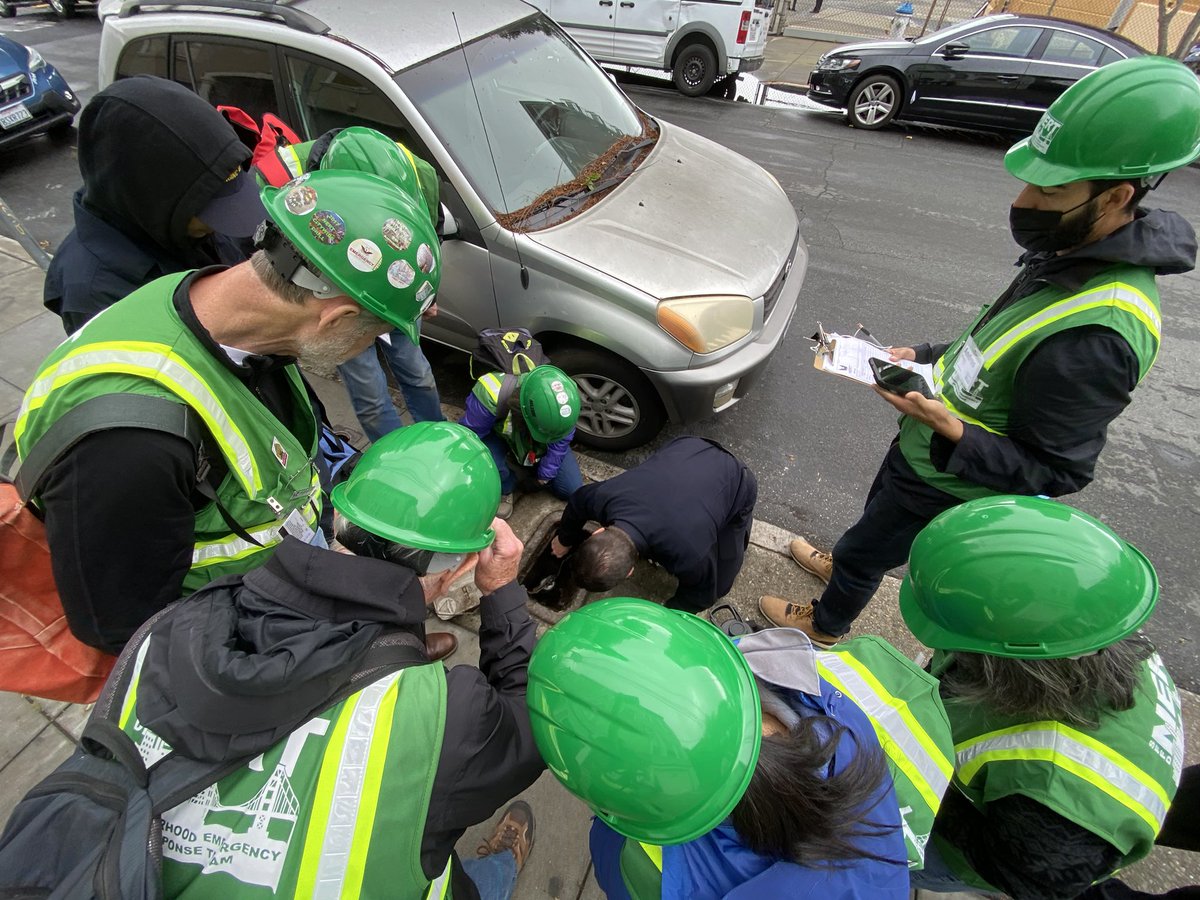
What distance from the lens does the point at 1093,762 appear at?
126cm

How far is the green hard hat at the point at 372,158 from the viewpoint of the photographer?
2.53 meters

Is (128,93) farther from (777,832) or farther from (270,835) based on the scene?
(777,832)

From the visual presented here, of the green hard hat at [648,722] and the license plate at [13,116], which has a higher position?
the green hard hat at [648,722]

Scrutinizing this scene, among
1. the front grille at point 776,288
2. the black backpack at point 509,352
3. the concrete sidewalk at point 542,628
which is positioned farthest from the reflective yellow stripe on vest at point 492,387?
the front grille at point 776,288

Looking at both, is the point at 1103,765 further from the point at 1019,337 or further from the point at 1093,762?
the point at 1019,337

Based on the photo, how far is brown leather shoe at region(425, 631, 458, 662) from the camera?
101 inches

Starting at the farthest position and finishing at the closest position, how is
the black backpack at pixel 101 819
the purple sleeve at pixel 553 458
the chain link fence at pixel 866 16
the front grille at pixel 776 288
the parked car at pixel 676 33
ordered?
the chain link fence at pixel 866 16 → the parked car at pixel 676 33 → the front grille at pixel 776 288 → the purple sleeve at pixel 553 458 → the black backpack at pixel 101 819

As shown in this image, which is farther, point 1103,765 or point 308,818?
point 1103,765

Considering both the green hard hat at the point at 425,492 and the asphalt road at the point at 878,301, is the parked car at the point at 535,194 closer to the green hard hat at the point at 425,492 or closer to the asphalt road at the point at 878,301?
the asphalt road at the point at 878,301

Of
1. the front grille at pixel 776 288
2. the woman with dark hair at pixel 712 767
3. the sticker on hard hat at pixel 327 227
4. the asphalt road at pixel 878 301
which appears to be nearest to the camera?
the woman with dark hair at pixel 712 767

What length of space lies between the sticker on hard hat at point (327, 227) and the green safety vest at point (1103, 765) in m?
1.97

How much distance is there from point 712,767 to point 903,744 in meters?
0.57

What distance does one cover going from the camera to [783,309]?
3.48 m

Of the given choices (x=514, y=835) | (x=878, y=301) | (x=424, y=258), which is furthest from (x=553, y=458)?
(x=878, y=301)
